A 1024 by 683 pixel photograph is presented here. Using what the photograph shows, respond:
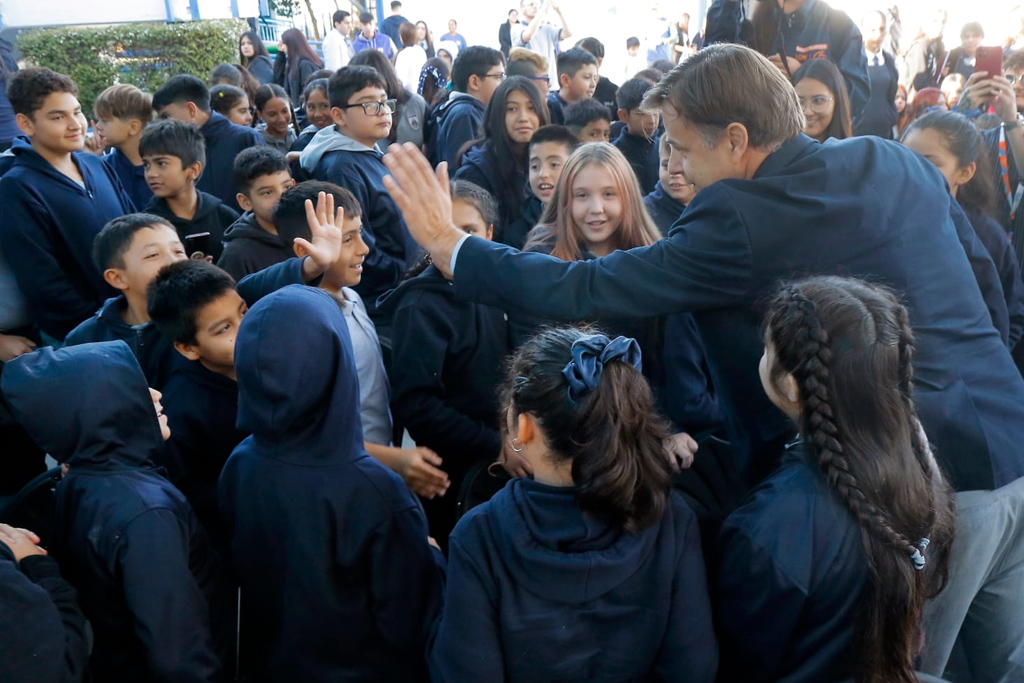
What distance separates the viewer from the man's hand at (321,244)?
2.67 m

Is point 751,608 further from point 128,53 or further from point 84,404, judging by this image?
point 128,53

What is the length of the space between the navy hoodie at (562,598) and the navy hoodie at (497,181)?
121 inches

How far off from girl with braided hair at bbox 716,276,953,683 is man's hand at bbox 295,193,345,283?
61.2 inches

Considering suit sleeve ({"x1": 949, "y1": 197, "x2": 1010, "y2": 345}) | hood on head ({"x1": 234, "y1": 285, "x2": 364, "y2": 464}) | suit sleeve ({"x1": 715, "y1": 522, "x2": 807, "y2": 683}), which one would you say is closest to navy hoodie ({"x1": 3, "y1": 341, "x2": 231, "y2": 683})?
hood on head ({"x1": 234, "y1": 285, "x2": 364, "y2": 464})

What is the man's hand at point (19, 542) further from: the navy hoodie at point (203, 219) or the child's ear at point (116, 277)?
the navy hoodie at point (203, 219)

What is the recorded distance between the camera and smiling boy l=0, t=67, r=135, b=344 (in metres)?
3.48

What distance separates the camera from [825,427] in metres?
1.54

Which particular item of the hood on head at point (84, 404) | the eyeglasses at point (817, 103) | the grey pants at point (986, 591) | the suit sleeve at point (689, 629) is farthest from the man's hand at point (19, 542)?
the eyeglasses at point (817, 103)

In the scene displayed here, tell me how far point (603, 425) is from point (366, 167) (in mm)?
3031

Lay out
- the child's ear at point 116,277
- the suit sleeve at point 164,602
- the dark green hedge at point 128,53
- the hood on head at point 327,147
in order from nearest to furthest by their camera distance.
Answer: the suit sleeve at point 164,602
the child's ear at point 116,277
the hood on head at point 327,147
the dark green hedge at point 128,53

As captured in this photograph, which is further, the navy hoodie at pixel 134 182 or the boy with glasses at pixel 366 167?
the navy hoodie at pixel 134 182

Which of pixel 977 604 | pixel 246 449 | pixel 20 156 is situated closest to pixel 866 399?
pixel 977 604

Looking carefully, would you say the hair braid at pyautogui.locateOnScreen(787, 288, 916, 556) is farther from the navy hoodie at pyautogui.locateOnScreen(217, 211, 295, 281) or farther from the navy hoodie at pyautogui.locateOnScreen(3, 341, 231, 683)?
the navy hoodie at pyautogui.locateOnScreen(217, 211, 295, 281)

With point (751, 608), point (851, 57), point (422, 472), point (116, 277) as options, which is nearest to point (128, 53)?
point (116, 277)
